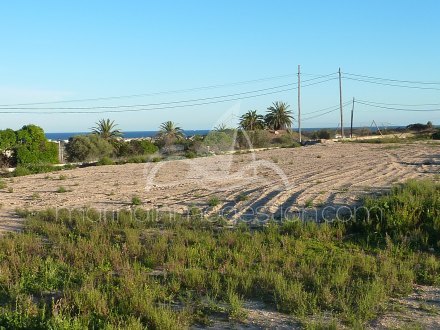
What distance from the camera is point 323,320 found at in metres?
5.66

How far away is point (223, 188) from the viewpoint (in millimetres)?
16000

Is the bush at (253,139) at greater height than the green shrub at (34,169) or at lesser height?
greater

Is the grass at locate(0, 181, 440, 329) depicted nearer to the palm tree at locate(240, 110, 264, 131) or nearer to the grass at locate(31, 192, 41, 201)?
the grass at locate(31, 192, 41, 201)

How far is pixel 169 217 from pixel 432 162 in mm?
15054

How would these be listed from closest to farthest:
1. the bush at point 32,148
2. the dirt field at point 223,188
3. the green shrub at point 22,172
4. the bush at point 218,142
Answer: the dirt field at point 223,188 → the green shrub at point 22,172 → the bush at point 32,148 → the bush at point 218,142

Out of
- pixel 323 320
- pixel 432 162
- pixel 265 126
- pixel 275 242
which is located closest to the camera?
pixel 323 320

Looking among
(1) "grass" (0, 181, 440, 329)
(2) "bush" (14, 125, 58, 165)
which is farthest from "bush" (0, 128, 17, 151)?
(1) "grass" (0, 181, 440, 329)

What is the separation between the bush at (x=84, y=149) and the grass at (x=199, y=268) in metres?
26.4

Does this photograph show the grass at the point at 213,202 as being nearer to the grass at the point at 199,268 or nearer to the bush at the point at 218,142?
the grass at the point at 199,268

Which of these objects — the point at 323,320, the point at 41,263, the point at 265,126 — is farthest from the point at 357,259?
the point at 265,126

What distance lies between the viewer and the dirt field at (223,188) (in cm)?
1267

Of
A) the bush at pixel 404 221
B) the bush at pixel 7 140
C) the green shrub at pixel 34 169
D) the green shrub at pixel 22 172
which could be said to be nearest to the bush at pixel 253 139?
the bush at pixel 7 140

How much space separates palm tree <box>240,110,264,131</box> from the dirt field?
133 feet

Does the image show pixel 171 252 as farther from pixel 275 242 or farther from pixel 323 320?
pixel 323 320
